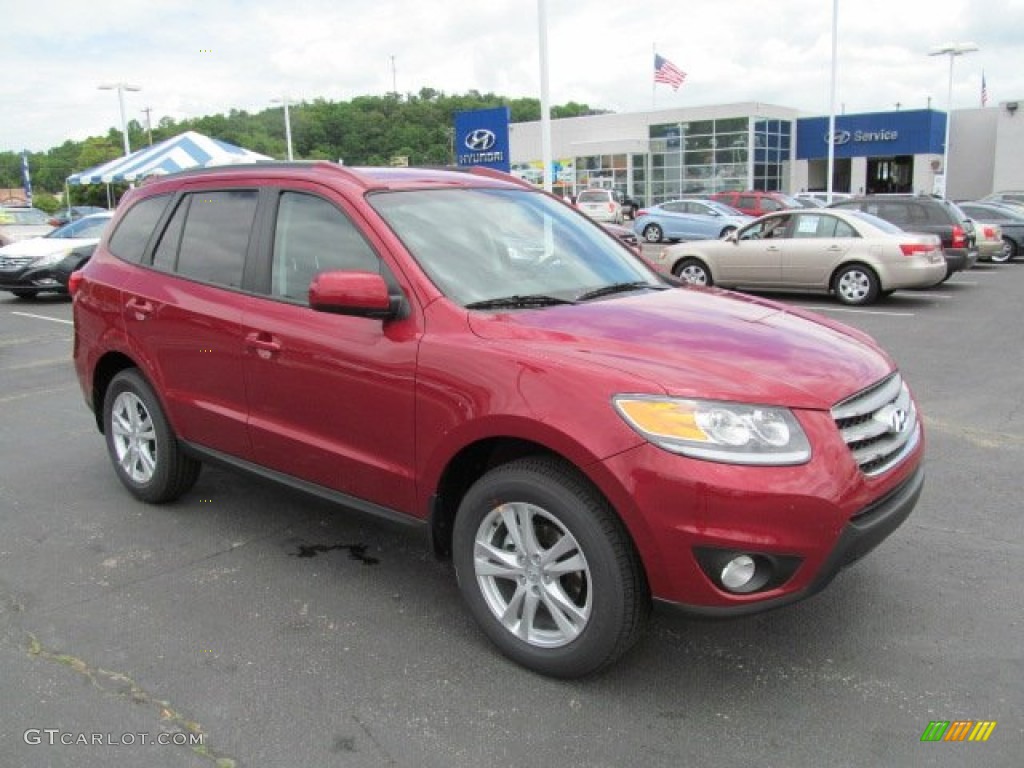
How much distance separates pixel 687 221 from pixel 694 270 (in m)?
10.5

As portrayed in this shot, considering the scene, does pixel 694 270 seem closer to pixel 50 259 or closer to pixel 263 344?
pixel 50 259

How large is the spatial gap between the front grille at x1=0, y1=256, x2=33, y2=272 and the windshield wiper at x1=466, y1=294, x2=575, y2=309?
15.4 m

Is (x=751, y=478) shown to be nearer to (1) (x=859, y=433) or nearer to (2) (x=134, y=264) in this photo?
(1) (x=859, y=433)

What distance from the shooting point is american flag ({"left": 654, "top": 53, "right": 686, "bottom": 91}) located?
111 feet

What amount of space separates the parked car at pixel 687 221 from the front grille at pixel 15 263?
1671 centimetres

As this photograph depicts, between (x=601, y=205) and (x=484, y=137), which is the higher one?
(x=484, y=137)

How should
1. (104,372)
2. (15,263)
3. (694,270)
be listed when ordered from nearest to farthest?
(104,372), (694,270), (15,263)

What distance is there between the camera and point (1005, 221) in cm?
2117

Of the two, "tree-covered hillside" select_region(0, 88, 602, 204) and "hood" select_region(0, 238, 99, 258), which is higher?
"tree-covered hillside" select_region(0, 88, 602, 204)

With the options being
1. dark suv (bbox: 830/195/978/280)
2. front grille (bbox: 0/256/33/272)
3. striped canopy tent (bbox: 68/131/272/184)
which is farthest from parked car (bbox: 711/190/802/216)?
front grille (bbox: 0/256/33/272)

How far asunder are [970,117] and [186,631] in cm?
5951

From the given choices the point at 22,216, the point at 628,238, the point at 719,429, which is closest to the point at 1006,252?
the point at 628,238

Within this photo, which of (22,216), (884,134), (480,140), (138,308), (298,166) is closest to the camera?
(298,166)

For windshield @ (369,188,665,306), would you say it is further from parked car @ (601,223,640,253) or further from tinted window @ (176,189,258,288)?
tinted window @ (176,189,258,288)
